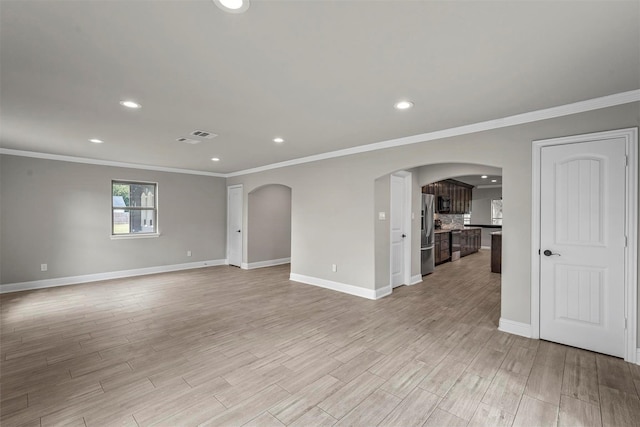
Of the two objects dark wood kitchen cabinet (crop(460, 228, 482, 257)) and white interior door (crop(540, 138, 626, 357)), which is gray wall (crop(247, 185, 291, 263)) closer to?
dark wood kitchen cabinet (crop(460, 228, 482, 257))

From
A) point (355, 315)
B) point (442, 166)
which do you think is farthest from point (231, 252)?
point (442, 166)

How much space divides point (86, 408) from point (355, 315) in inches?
114

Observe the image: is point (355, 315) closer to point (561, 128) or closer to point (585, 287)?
point (585, 287)

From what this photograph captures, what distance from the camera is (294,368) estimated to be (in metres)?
2.64

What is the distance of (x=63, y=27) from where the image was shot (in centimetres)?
174

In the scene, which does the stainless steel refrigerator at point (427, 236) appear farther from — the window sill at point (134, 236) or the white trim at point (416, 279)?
the window sill at point (134, 236)

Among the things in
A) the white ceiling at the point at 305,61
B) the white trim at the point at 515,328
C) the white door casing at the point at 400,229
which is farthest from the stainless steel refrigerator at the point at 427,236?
the white ceiling at the point at 305,61

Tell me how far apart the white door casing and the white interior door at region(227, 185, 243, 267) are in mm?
4049

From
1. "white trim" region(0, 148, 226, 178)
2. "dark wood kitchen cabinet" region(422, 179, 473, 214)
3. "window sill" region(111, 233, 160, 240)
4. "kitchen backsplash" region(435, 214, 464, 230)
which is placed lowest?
"window sill" region(111, 233, 160, 240)

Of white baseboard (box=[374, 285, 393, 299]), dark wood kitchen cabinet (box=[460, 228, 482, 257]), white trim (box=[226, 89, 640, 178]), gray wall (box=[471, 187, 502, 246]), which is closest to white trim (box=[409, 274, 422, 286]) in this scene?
white baseboard (box=[374, 285, 393, 299])

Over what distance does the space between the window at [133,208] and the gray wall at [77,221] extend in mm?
152

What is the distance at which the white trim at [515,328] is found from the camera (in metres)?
3.29

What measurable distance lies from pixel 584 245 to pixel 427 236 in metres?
3.50

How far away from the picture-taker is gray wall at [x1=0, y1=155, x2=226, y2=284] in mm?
5184
